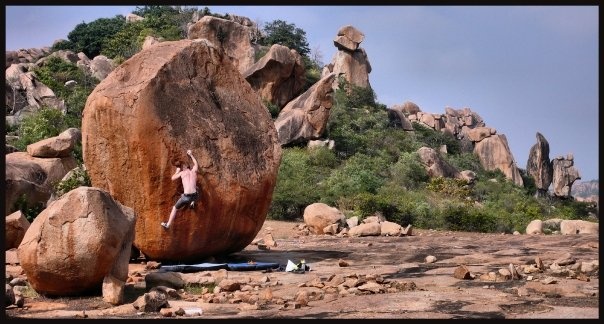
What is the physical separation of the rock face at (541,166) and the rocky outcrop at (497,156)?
53.5 inches

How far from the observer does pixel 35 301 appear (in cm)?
834

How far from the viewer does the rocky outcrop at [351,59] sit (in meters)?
48.2

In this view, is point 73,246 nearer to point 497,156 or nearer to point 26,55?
point 26,55

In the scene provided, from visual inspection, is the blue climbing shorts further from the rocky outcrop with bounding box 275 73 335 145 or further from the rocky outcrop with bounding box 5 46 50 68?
the rocky outcrop with bounding box 5 46 50 68

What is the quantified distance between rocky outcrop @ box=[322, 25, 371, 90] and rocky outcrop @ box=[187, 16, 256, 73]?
8319mm

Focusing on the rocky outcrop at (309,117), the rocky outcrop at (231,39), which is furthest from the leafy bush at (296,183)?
the rocky outcrop at (231,39)

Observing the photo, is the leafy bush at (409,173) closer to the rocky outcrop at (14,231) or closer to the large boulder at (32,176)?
the large boulder at (32,176)

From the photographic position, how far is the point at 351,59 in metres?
49.1

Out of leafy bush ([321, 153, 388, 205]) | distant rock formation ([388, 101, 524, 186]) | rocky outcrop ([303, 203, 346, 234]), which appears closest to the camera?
rocky outcrop ([303, 203, 346, 234])

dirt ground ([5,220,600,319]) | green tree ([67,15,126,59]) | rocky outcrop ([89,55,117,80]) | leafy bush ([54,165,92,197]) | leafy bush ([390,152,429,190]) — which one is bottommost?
dirt ground ([5,220,600,319])

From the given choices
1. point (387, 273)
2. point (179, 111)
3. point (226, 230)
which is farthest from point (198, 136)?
point (387, 273)

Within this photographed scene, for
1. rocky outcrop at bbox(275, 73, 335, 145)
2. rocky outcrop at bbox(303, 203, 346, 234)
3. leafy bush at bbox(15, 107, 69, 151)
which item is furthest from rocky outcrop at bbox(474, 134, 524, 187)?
rocky outcrop at bbox(303, 203, 346, 234)

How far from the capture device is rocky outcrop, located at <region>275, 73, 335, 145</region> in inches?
1383

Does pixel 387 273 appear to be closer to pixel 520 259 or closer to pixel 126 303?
pixel 520 259
